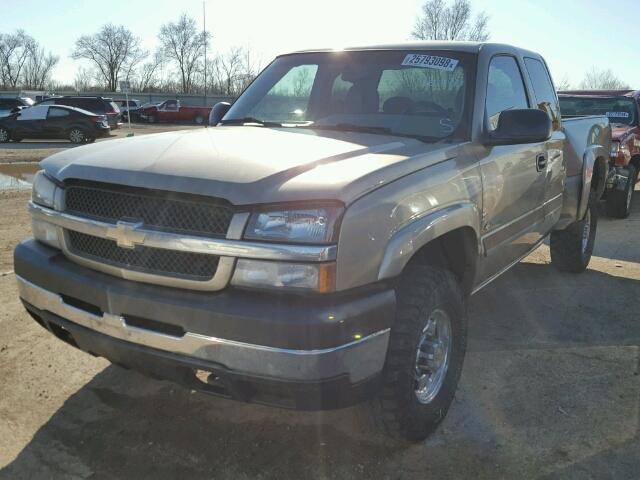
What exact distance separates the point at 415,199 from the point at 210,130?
1467 mm

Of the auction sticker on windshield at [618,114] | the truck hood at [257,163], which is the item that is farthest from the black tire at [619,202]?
the truck hood at [257,163]

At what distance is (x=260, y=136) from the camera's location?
10.2 feet

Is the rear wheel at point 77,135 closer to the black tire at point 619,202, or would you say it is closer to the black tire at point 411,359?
the black tire at point 619,202

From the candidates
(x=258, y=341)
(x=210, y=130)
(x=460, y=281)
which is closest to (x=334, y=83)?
(x=210, y=130)

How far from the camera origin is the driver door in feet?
10.9

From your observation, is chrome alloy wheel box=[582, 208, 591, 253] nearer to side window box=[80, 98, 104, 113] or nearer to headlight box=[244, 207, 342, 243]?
headlight box=[244, 207, 342, 243]

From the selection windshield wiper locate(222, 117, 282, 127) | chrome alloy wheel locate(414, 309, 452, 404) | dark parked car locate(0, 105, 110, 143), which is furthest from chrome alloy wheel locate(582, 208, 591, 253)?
dark parked car locate(0, 105, 110, 143)

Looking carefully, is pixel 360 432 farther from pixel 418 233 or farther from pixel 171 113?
pixel 171 113

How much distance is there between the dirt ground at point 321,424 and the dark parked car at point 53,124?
18.6 m

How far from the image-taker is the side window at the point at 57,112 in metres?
21.3

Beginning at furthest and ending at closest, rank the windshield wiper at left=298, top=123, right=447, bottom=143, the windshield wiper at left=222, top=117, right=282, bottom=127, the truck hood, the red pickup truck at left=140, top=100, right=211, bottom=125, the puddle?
the red pickup truck at left=140, top=100, right=211, bottom=125, the puddle, the windshield wiper at left=222, top=117, right=282, bottom=127, the windshield wiper at left=298, top=123, right=447, bottom=143, the truck hood

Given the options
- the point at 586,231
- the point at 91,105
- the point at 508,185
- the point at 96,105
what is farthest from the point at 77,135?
the point at 508,185

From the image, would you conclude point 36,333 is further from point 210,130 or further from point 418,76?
point 418,76

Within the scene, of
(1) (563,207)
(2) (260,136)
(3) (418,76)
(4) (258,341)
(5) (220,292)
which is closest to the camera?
(4) (258,341)
